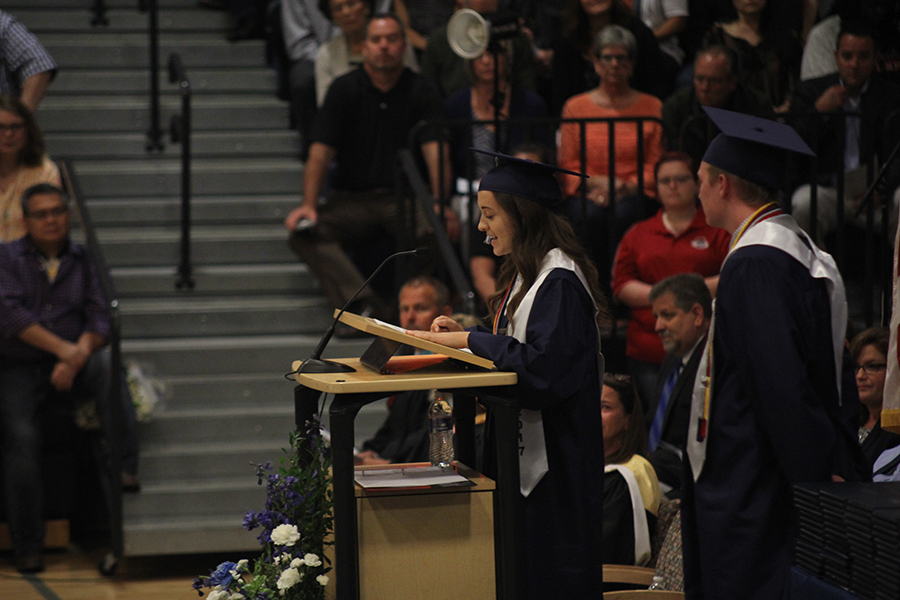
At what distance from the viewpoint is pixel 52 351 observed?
237 inches

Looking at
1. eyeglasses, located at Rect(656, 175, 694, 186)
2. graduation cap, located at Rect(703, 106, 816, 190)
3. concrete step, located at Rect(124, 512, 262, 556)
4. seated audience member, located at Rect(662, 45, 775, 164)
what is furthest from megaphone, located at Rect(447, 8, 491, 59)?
graduation cap, located at Rect(703, 106, 816, 190)

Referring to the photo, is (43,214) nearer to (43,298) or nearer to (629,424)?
(43,298)

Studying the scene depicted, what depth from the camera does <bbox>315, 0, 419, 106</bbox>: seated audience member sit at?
714 centimetres

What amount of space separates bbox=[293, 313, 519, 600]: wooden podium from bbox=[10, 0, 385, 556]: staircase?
3.27m

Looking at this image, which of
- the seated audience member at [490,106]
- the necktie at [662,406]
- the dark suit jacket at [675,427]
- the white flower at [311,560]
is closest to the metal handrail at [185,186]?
the seated audience member at [490,106]

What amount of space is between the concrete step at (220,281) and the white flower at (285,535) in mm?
4228

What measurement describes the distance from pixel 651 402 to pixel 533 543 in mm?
2507

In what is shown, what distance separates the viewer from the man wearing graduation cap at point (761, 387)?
3.06m

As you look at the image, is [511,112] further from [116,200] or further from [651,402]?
[116,200]

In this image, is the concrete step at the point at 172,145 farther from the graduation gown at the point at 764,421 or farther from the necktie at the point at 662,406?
the graduation gown at the point at 764,421

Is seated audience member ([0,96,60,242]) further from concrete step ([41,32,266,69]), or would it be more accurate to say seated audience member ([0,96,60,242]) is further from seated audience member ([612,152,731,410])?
seated audience member ([612,152,731,410])

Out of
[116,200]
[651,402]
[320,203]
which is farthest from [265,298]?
[651,402]

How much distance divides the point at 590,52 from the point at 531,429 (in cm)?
435

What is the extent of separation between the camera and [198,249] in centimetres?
723
